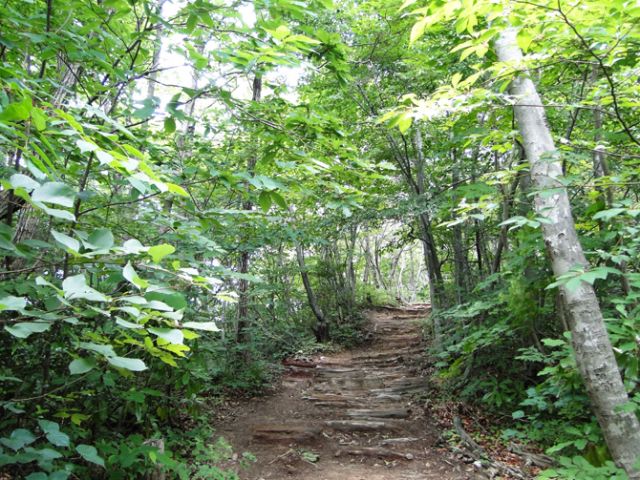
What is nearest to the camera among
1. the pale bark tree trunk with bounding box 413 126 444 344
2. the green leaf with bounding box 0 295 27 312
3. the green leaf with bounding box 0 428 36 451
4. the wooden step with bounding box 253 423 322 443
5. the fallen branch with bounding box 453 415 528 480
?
the green leaf with bounding box 0 295 27 312

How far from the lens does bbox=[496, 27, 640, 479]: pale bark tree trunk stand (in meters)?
2.75

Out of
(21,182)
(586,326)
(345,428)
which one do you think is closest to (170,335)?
(21,182)

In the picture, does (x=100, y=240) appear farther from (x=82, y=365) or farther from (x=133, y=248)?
(x=82, y=365)

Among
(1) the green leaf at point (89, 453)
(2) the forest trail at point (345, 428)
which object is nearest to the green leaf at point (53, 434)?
(1) the green leaf at point (89, 453)

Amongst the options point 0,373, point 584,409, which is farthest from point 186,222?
point 584,409

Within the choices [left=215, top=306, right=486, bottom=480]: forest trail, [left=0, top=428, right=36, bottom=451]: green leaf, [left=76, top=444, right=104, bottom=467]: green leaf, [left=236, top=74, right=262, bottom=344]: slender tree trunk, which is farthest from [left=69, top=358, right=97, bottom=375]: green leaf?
[left=236, top=74, right=262, bottom=344]: slender tree trunk

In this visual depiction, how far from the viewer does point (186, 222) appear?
8.56 feet

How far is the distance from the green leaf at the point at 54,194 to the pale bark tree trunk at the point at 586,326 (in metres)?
2.60

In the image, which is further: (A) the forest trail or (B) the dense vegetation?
(A) the forest trail

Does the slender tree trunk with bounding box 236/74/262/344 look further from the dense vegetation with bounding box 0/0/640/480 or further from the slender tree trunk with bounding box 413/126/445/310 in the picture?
the slender tree trunk with bounding box 413/126/445/310

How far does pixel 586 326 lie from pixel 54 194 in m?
3.33

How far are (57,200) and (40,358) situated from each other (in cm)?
270

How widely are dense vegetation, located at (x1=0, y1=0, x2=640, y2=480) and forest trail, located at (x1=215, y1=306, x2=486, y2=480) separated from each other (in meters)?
0.59

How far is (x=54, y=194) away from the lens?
0.99m
